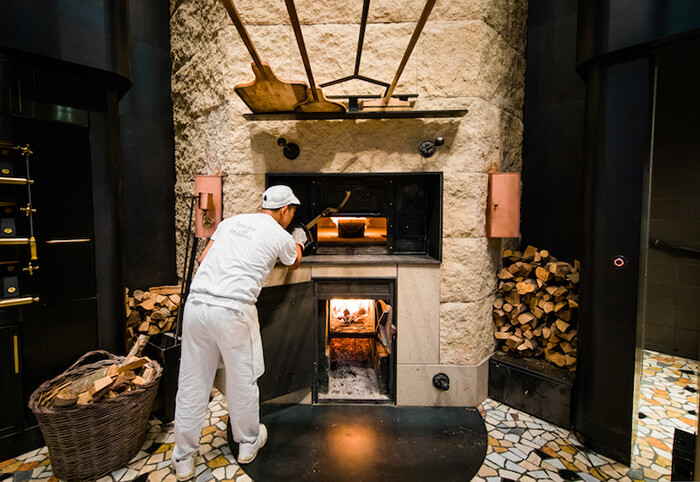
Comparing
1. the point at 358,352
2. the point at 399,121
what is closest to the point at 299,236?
the point at 399,121

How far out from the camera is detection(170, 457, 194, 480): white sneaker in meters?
2.21

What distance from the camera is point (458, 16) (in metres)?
2.86

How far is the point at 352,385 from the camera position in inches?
130

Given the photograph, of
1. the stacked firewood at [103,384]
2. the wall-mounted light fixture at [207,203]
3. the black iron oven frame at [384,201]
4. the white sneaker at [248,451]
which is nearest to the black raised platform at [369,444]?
the white sneaker at [248,451]

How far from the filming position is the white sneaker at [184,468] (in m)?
2.21

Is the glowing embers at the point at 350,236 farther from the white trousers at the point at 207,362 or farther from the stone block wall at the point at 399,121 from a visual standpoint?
the white trousers at the point at 207,362

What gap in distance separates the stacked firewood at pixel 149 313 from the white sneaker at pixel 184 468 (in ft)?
4.65

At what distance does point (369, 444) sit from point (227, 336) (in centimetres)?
142

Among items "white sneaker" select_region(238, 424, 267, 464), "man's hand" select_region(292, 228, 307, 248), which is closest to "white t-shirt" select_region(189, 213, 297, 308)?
"man's hand" select_region(292, 228, 307, 248)

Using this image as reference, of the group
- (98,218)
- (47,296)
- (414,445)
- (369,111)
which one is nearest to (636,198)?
(369,111)

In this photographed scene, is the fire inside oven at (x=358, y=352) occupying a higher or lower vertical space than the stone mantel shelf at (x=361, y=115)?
lower

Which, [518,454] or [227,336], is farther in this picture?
[518,454]

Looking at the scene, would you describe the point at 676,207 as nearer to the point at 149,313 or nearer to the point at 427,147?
the point at 427,147

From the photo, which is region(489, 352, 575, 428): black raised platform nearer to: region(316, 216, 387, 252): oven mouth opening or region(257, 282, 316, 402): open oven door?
region(316, 216, 387, 252): oven mouth opening
